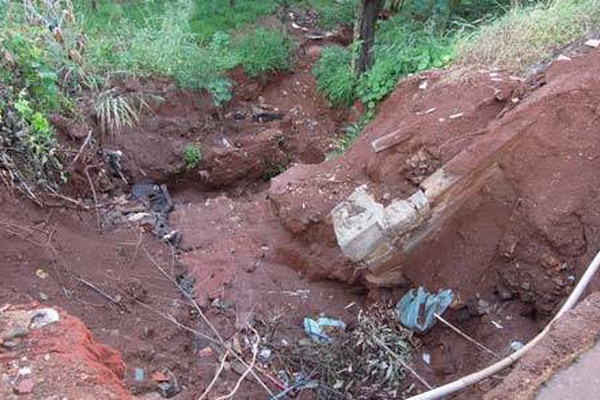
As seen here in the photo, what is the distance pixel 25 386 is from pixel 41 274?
57.0 inches

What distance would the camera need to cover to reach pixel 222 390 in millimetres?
3516

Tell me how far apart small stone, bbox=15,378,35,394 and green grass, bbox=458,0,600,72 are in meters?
3.57

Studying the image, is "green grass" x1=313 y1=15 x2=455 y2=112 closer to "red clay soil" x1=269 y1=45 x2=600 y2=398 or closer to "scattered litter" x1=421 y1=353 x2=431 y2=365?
"red clay soil" x1=269 y1=45 x2=600 y2=398

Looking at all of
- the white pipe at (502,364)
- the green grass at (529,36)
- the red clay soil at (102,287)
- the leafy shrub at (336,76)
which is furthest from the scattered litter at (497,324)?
the leafy shrub at (336,76)

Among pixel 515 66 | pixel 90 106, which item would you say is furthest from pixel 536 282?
pixel 90 106

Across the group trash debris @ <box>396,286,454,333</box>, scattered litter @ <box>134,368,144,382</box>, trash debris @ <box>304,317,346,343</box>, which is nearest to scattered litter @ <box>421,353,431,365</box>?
trash debris @ <box>396,286,454,333</box>

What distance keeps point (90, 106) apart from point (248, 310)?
8.23ft

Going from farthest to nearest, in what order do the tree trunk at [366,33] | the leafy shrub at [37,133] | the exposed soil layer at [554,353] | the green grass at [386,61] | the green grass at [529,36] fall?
the tree trunk at [366,33]
the green grass at [386,61]
the green grass at [529,36]
the leafy shrub at [37,133]
the exposed soil layer at [554,353]

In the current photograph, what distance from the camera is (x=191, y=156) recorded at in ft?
18.5

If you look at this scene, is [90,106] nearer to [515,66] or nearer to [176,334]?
[176,334]

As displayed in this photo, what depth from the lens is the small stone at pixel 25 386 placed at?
2336 mm

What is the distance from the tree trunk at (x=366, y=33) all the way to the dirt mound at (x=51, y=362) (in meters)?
4.03

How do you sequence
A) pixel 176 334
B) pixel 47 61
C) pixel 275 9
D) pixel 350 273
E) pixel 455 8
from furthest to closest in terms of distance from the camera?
pixel 275 9, pixel 455 8, pixel 47 61, pixel 350 273, pixel 176 334

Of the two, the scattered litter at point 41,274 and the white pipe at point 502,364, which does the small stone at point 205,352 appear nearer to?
the scattered litter at point 41,274
